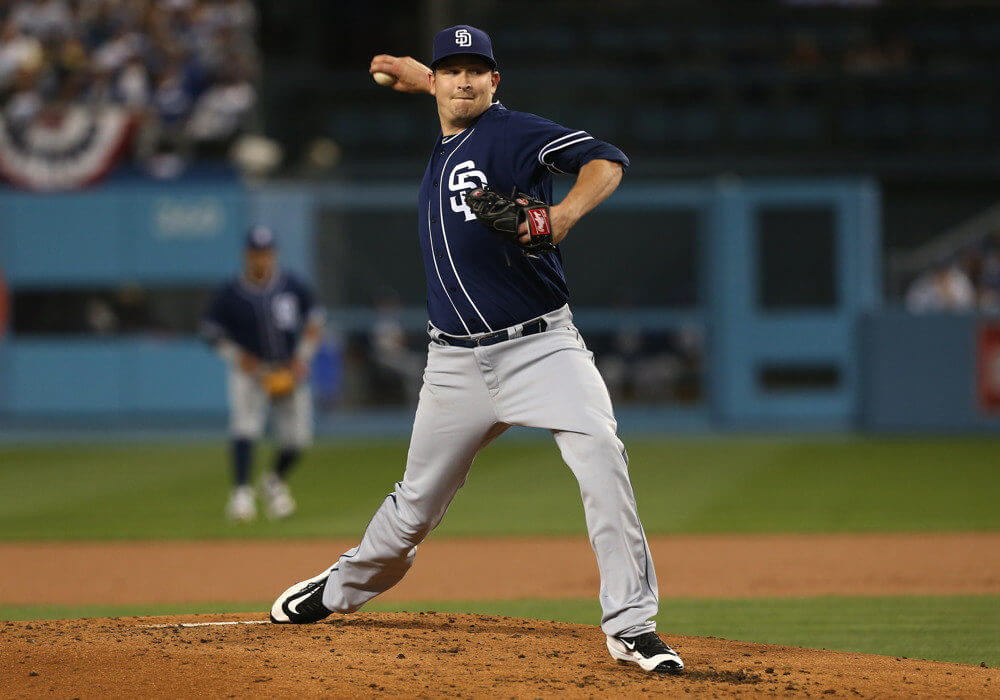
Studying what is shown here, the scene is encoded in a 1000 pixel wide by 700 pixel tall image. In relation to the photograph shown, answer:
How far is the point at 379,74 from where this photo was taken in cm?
513

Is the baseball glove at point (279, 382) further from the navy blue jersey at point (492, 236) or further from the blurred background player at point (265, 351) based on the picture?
the navy blue jersey at point (492, 236)

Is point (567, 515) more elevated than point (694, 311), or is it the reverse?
point (694, 311)

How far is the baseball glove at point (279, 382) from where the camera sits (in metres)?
9.84

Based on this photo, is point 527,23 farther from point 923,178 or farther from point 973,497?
point 973,497

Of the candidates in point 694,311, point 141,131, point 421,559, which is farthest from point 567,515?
point 141,131

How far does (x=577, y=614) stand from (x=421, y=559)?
2189 millimetres

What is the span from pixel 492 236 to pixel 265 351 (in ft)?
Answer: 19.0

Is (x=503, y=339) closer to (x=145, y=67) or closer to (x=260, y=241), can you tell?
(x=260, y=241)

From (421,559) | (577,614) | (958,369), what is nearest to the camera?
(577,614)

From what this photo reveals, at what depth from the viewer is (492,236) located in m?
4.52

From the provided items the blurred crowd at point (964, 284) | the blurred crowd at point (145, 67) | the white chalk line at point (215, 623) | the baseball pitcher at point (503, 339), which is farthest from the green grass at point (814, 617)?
the blurred crowd at point (145, 67)

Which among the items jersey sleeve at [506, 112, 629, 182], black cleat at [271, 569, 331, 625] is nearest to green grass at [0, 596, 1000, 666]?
black cleat at [271, 569, 331, 625]

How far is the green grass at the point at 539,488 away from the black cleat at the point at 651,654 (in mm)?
4662

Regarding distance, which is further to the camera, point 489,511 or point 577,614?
point 489,511
